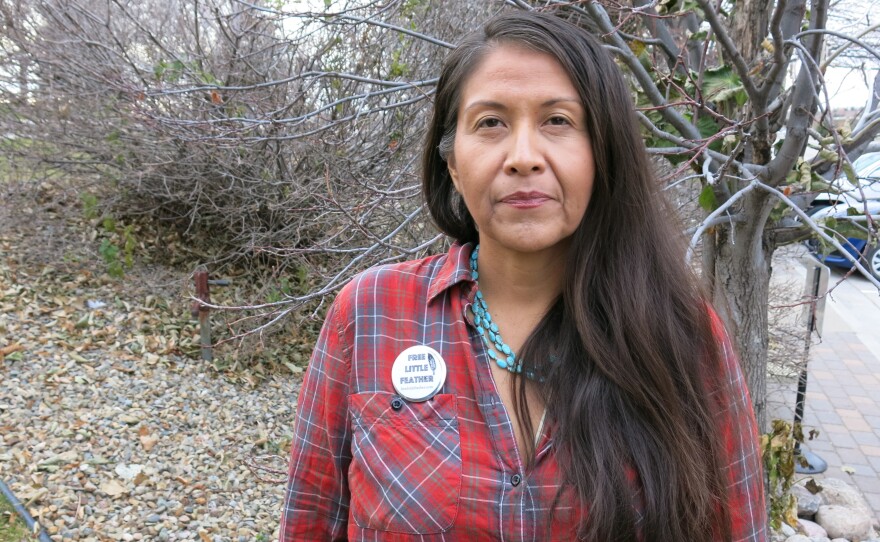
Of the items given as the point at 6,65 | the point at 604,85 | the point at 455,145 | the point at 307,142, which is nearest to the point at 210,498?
the point at 307,142

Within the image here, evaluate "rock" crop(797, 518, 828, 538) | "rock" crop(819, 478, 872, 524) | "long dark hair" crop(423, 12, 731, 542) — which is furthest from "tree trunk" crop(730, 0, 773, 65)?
"rock" crop(819, 478, 872, 524)

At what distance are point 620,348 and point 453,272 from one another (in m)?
0.39

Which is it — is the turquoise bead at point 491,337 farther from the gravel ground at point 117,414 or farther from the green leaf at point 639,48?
the gravel ground at point 117,414

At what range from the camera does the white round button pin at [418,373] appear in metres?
1.37

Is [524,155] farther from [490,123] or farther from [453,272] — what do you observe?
[453,272]

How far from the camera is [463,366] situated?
55.0 inches

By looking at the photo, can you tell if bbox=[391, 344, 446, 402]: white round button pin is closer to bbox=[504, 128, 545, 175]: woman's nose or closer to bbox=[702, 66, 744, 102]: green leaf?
bbox=[504, 128, 545, 175]: woman's nose

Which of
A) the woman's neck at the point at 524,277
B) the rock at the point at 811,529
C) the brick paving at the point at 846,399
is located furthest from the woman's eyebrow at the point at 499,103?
the rock at the point at 811,529

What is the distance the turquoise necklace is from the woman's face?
186 mm

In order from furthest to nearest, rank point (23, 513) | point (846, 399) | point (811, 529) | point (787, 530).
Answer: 1. point (846, 399)
2. point (811, 529)
3. point (787, 530)
4. point (23, 513)

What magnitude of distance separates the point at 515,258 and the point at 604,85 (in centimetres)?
40

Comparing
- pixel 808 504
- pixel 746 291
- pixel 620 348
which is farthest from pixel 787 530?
pixel 620 348

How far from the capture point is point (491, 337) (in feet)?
4.78

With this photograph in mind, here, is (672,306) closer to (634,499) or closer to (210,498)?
(634,499)
